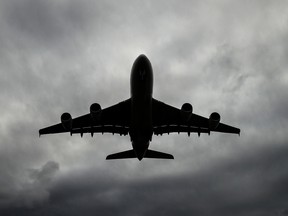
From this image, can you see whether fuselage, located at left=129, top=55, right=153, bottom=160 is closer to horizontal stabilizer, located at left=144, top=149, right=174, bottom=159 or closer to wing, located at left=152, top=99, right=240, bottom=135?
wing, located at left=152, top=99, right=240, bottom=135

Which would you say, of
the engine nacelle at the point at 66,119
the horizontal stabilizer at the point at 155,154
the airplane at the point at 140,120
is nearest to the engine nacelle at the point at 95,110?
the airplane at the point at 140,120

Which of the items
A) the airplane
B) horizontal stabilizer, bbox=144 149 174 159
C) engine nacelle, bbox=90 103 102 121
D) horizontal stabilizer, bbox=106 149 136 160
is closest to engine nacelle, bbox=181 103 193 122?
the airplane

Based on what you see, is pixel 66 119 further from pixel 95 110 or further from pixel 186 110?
pixel 186 110

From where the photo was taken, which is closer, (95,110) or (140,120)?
(95,110)

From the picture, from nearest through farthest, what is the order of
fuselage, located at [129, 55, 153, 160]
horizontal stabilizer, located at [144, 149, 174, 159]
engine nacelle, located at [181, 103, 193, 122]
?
fuselage, located at [129, 55, 153, 160] → engine nacelle, located at [181, 103, 193, 122] → horizontal stabilizer, located at [144, 149, 174, 159]

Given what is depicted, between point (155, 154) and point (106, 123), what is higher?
point (106, 123)

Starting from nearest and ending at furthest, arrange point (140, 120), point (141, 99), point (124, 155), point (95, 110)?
point (141, 99), point (95, 110), point (140, 120), point (124, 155)

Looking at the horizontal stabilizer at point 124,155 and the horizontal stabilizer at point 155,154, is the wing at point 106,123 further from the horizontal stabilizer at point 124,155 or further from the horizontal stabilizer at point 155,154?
the horizontal stabilizer at point 155,154

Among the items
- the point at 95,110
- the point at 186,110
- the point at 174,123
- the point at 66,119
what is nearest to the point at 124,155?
the point at 174,123
